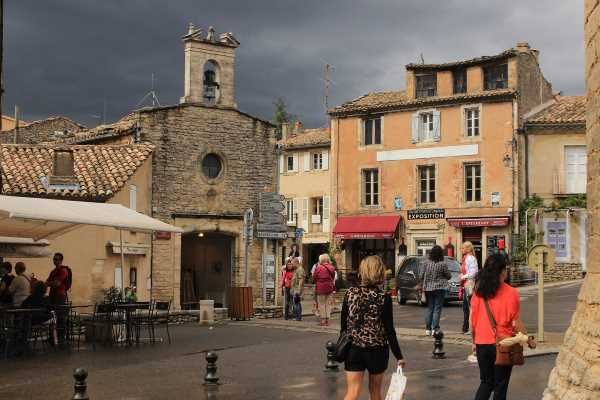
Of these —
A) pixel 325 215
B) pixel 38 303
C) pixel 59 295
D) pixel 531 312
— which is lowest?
pixel 531 312

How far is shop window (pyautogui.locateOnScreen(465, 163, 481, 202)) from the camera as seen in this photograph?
41.1 m

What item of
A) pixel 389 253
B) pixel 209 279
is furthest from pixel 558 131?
pixel 209 279

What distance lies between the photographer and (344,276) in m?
42.7

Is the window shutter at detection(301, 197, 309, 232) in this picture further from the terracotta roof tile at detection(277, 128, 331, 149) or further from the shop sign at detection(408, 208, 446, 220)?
the shop sign at detection(408, 208, 446, 220)

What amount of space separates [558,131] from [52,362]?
3017 centimetres

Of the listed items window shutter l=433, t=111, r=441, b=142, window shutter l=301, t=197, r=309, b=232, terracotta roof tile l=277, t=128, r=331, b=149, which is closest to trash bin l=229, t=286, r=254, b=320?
window shutter l=433, t=111, r=441, b=142

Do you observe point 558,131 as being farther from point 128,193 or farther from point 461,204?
point 128,193

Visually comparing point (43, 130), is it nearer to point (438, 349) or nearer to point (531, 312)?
point (531, 312)

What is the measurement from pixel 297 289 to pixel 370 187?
70.9 feet

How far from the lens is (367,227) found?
142ft

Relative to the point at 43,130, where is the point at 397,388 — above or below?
below

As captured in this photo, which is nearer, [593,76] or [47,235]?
[593,76]

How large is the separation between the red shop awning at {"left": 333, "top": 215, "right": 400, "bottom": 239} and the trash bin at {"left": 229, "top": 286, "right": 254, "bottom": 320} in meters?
19.8

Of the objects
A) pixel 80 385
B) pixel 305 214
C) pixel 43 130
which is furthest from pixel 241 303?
pixel 305 214
